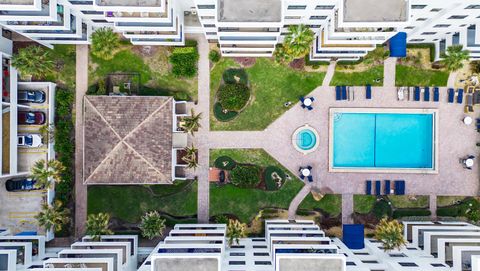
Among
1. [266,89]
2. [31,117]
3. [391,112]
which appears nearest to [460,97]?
[391,112]

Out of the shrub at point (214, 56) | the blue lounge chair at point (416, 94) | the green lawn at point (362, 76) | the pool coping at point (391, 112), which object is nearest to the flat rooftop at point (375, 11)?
the green lawn at point (362, 76)

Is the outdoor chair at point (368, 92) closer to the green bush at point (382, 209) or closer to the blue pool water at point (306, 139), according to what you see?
the blue pool water at point (306, 139)

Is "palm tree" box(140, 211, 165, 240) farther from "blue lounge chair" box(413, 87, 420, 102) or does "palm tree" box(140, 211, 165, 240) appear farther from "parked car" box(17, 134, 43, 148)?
"blue lounge chair" box(413, 87, 420, 102)

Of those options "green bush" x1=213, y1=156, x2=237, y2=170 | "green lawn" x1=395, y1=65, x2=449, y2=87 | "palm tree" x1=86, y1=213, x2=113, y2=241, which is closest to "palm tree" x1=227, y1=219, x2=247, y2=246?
"green bush" x1=213, y1=156, x2=237, y2=170

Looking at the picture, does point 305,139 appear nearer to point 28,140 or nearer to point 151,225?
point 151,225

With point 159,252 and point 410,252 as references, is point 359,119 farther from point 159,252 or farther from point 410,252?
→ point 159,252

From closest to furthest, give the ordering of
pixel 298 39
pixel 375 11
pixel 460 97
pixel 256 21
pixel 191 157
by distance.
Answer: pixel 256 21 → pixel 375 11 → pixel 298 39 → pixel 191 157 → pixel 460 97
